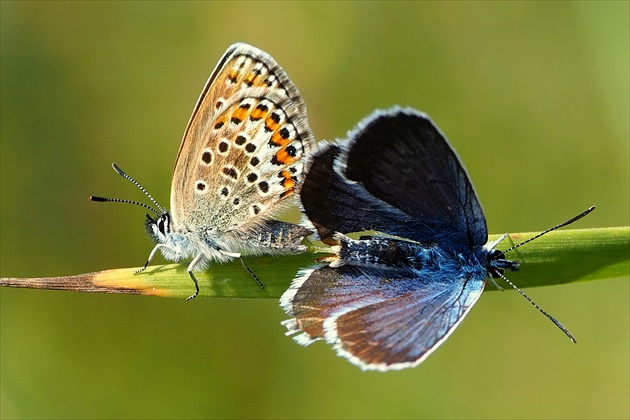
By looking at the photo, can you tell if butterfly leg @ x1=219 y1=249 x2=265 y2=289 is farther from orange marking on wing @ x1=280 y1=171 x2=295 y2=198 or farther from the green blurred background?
the green blurred background

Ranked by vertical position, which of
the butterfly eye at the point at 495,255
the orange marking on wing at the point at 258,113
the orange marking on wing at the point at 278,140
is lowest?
the butterfly eye at the point at 495,255

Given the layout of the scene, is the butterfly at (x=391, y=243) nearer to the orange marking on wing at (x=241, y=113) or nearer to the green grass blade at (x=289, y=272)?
the green grass blade at (x=289, y=272)

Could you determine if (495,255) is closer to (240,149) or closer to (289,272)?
(289,272)

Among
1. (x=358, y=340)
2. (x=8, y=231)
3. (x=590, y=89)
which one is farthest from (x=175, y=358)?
(x=590, y=89)

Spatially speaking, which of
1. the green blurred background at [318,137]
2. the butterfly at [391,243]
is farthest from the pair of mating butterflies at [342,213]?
the green blurred background at [318,137]

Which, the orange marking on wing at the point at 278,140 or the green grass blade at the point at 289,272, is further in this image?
the orange marking on wing at the point at 278,140

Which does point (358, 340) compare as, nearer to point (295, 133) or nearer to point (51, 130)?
point (295, 133)

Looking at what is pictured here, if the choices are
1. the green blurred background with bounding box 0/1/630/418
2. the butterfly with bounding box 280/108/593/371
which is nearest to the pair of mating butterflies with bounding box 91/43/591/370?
the butterfly with bounding box 280/108/593/371
